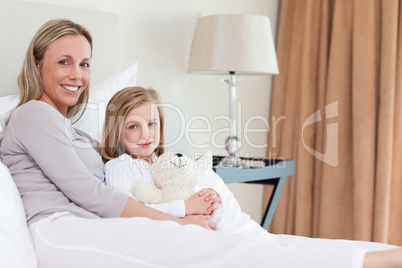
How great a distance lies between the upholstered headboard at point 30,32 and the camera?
5.74ft

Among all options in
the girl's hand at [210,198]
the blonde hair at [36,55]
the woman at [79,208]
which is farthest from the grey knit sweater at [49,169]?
the girl's hand at [210,198]

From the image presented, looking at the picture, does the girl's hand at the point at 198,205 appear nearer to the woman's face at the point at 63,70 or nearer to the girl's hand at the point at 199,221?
the girl's hand at the point at 199,221

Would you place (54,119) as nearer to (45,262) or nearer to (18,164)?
(18,164)

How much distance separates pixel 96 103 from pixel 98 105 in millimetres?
12

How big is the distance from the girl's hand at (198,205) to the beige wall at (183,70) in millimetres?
756

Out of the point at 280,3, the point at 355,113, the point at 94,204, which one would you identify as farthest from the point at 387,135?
the point at 94,204

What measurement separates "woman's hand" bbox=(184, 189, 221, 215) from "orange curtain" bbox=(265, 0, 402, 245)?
1.28 meters

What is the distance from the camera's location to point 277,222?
2.94 meters

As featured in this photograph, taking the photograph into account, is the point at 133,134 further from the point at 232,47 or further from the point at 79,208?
the point at 232,47

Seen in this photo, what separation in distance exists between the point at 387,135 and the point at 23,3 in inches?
66.7

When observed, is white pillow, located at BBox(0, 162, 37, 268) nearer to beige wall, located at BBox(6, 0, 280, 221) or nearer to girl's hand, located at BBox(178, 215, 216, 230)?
girl's hand, located at BBox(178, 215, 216, 230)

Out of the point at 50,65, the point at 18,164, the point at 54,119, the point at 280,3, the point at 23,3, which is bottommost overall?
the point at 18,164

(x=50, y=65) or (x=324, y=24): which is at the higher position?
(x=324, y=24)

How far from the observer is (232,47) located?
2281 mm
